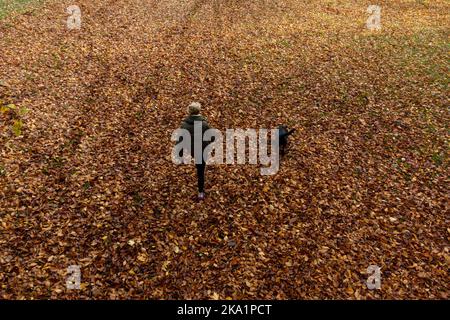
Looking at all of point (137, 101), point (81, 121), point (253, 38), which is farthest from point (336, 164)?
point (253, 38)

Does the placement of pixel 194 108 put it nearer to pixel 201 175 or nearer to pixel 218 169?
pixel 201 175

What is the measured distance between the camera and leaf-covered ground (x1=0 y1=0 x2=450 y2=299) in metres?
A: 6.49

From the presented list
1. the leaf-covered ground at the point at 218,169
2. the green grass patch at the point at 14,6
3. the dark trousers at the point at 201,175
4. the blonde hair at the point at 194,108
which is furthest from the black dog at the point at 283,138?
the green grass patch at the point at 14,6

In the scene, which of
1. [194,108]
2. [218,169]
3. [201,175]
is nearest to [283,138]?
[218,169]

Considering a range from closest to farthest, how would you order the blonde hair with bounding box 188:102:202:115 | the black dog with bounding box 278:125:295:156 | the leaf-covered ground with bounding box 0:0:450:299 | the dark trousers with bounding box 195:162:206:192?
the leaf-covered ground with bounding box 0:0:450:299
the blonde hair with bounding box 188:102:202:115
the dark trousers with bounding box 195:162:206:192
the black dog with bounding box 278:125:295:156

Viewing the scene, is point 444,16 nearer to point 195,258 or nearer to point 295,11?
point 295,11

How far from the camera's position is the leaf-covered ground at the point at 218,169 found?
6492 mm

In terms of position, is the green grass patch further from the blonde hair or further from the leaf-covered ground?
the blonde hair

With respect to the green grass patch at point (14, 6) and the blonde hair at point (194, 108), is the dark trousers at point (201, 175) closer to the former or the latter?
the blonde hair at point (194, 108)

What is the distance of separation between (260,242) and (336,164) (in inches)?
148

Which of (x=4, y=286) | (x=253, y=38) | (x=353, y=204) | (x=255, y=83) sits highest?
(x=253, y=38)

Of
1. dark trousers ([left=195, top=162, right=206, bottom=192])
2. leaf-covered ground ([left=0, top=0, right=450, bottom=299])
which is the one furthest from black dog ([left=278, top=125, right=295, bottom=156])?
dark trousers ([left=195, top=162, right=206, bottom=192])

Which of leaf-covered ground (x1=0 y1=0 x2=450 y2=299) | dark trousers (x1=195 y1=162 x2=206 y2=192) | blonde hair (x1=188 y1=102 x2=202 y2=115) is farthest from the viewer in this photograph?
dark trousers (x1=195 y1=162 x2=206 y2=192)

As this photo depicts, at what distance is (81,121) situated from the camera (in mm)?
10203
